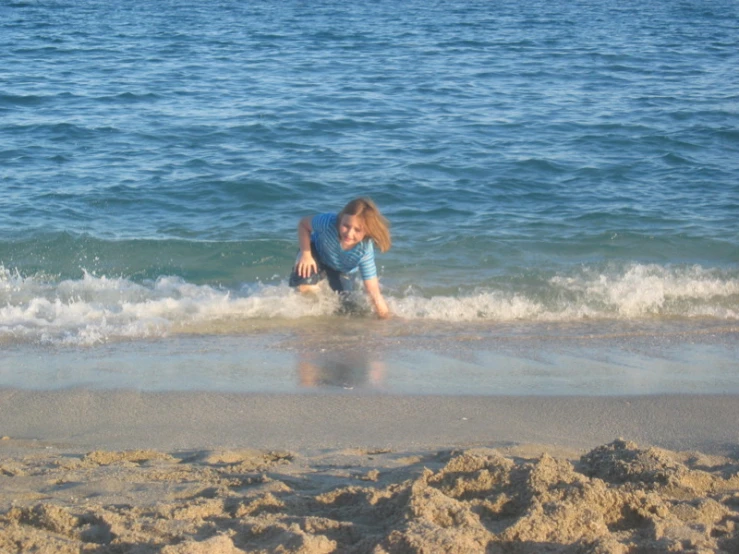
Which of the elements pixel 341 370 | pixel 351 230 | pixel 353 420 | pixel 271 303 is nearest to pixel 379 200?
pixel 271 303

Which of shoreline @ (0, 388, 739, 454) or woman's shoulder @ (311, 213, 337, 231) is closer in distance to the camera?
shoreline @ (0, 388, 739, 454)

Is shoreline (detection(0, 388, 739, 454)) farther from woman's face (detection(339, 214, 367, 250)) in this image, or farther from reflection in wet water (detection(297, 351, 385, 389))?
woman's face (detection(339, 214, 367, 250))

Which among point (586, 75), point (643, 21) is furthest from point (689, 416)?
point (643, 21)

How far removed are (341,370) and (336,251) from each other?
142 centimetres

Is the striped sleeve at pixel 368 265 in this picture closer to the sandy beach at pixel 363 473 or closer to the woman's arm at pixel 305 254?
the woman's arm at pixel 305 254

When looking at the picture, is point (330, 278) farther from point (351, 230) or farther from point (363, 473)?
point (363, 473)

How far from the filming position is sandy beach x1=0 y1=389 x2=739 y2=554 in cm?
299

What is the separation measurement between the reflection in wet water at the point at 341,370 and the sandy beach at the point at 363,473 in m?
0.23

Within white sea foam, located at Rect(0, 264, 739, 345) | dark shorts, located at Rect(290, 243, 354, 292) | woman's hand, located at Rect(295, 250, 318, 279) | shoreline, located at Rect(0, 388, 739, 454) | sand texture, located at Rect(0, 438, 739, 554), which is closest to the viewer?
sand texture, located at Rect(0, 438, 739, 554)

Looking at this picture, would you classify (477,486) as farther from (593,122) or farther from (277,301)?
(593,122)

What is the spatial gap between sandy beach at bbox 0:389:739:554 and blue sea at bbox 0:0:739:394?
14.5 inches

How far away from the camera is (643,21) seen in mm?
21922

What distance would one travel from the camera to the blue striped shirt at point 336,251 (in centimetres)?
645

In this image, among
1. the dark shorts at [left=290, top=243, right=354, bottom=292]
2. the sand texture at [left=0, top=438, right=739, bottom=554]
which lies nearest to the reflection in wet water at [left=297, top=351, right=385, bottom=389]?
the dark shorts at [left=290, top=243, right=354, bottom=292]
